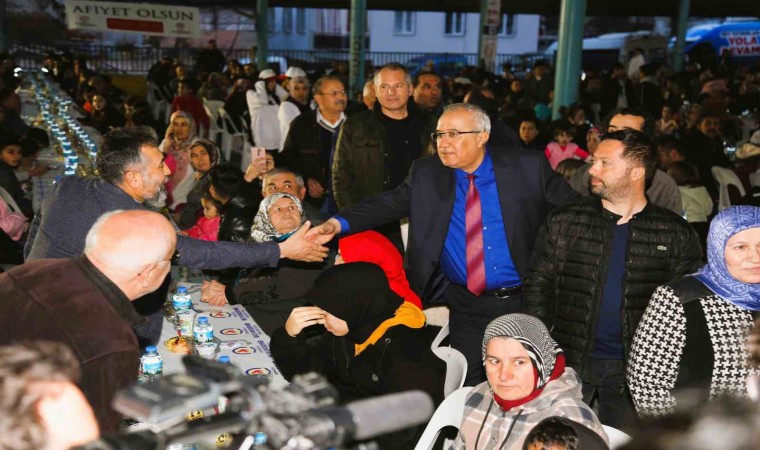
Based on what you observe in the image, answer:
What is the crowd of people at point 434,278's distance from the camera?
6.91 feet

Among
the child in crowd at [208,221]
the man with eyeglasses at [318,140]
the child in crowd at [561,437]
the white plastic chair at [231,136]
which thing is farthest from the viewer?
the white plastic chair at [231,136]

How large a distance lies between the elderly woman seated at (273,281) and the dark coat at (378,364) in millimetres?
578

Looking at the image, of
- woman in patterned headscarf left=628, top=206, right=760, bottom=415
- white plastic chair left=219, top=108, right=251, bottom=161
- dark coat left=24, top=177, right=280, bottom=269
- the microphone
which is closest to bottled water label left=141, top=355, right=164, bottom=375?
dark coat left=24, top=177, right=280, bottom=269

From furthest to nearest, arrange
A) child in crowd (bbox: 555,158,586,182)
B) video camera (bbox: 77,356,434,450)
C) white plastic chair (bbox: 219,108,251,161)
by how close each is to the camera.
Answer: white plastic chair (bbox: 219,108,251,161) → child in crowd (bbox: 555,158,586,182) → video camera (bbox: 77,356,434,450)

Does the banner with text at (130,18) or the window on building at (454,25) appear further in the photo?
the window on building at (454,25)

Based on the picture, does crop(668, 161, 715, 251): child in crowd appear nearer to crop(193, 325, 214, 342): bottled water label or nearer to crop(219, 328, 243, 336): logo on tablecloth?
crop(219, 328, 243, 336): logo on tablecloth

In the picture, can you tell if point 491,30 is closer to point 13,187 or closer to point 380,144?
point 380,144

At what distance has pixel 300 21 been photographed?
115 feet

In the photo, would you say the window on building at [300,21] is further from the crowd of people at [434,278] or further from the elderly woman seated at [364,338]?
the elderly woman seated at [364,338]

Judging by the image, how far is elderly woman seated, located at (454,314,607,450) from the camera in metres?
2.79

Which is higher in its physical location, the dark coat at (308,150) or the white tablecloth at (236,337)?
the dark coat at (308,150)

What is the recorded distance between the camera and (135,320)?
2.23m

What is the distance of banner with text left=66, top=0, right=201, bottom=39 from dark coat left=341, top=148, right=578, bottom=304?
12.5 m

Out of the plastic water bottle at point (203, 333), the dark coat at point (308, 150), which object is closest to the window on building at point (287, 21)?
the dark coat at point (308, 150)
